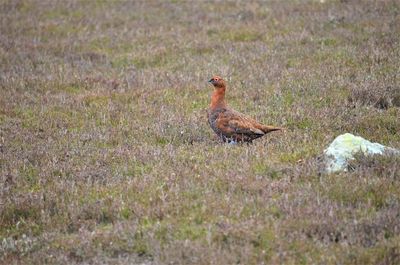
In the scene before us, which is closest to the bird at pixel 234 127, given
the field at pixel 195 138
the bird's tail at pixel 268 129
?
the bird's tail at pixel 268 129

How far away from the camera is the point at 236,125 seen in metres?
10.3

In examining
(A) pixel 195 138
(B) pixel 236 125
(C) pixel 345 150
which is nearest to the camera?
(C) pixel 345 150

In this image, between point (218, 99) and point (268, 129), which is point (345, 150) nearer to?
point (268, 129)

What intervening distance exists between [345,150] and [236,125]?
1989mm

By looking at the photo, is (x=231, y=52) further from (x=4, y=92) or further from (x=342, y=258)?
(x=342, y=258)

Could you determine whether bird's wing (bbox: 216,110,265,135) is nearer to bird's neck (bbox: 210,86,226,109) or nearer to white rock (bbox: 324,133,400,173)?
bird's neck (bbox: 210,86,226,109)

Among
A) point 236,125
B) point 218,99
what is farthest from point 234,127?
point 218,99

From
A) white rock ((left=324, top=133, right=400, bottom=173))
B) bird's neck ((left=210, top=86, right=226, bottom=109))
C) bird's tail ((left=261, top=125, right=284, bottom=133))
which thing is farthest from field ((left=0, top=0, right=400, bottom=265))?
bird's neck ((left=210, top=86, right=226, bottom=109))

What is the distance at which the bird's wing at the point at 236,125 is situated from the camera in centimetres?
1031

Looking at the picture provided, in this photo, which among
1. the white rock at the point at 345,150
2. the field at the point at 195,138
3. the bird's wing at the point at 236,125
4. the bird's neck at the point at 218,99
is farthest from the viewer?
the bird's neck at the point at 218,99

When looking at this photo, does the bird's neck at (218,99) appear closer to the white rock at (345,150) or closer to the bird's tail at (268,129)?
the bird's tail at (268,129)

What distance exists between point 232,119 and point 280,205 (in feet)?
9.52

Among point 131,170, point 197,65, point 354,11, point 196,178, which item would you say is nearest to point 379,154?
point 196,178

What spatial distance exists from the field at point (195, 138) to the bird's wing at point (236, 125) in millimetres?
275
